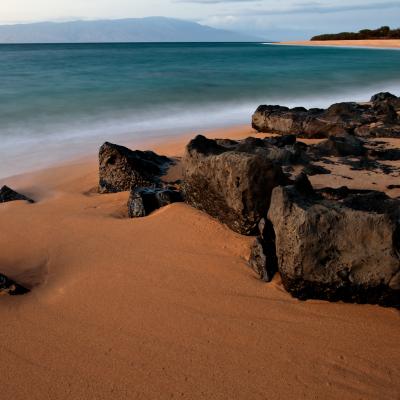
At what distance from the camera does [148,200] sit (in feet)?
16.8

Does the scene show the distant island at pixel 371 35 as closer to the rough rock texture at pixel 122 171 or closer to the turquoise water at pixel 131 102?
the turquoise water at pixel 131 102

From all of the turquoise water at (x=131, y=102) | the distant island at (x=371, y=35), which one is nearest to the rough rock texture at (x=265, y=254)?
the turquoise water at (x=131, y=102)

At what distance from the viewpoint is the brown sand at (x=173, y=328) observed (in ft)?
8.70

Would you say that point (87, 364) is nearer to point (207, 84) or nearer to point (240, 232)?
point (240, 232)

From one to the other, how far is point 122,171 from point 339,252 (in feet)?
12.1

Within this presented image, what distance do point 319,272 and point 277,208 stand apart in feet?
1.94

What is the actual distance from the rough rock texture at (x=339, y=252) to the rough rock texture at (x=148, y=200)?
77.4 inches

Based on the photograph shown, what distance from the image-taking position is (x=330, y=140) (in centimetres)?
667

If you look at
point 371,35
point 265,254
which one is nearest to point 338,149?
point 265,254

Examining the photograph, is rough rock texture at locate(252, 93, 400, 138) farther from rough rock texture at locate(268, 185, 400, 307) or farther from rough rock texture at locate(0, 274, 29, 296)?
rough rock texture at locate(0, 274, 29, 296)

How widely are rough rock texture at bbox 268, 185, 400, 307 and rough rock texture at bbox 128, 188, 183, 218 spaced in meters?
1.97

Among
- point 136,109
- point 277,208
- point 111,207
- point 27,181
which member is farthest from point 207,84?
point 277,208

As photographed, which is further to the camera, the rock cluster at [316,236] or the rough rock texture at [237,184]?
the rough rock texture at [237,184]

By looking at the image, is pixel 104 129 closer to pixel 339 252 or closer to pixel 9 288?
pixel 9 288
